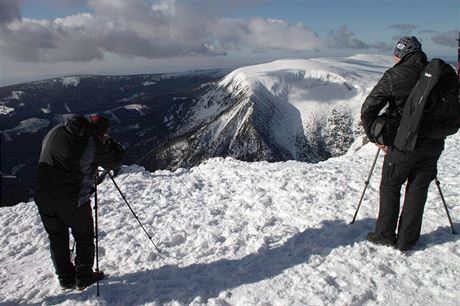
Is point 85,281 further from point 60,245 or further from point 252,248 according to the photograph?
point 252,248

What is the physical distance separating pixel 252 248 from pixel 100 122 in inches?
170

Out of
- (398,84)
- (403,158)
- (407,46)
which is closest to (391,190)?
(403,158)

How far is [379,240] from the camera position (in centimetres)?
765

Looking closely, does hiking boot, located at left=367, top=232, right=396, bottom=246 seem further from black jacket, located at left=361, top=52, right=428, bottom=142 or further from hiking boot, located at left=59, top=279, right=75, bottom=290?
hiking boot, located at left=59, top=279, right=75, bottom=290

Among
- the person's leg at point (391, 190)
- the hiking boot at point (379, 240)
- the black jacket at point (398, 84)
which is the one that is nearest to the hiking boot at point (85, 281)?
the hiking boot at point (379, 240)

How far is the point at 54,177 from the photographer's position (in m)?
6.91

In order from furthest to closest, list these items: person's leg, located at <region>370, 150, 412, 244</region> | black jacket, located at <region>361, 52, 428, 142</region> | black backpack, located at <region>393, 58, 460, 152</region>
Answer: person's leg, located at <region>370, 150, 412, 244</region> < black jacket, located at <region>361, 52, 428, 142</region> < black backpack, located at <region>393, 58, 460, 152</region>

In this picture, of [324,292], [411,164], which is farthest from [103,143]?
[411,164]

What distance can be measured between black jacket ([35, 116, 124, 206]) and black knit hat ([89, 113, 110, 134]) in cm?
11

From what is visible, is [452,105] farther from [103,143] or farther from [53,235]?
[53,235]

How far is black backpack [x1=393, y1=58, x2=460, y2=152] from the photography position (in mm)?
6250

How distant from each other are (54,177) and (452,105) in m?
7.16

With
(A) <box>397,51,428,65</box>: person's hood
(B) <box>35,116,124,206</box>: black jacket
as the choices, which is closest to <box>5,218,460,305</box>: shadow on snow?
(B) <box>35,116,124,206</box>: black jacket

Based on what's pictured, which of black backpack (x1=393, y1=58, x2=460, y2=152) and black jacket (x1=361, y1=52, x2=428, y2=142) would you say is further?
black jacket (x1=361, y1=52, x2=428, y2=142)
